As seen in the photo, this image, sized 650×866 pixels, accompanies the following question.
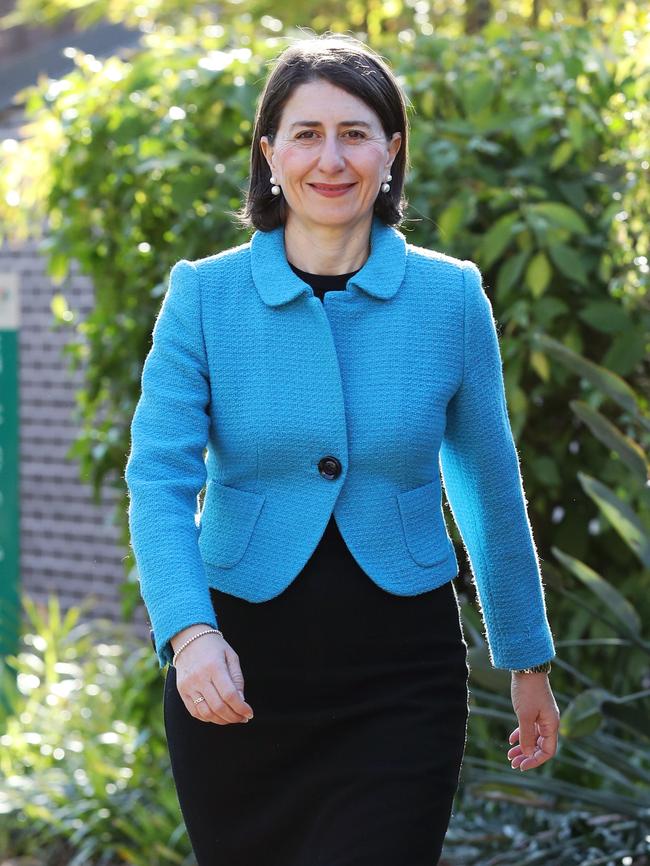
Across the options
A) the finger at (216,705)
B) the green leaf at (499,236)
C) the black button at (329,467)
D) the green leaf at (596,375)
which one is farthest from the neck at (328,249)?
the green leaf at (499,236)

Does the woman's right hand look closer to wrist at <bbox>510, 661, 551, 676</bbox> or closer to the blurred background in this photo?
wrist at <bbox>510, 661, 551, 676</bbox>

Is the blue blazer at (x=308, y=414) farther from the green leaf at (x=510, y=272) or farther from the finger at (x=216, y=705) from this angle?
the green leaf at (x=510, y=272)

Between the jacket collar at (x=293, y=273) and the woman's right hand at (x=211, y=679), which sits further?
the jacket collar at (x=293, y=273)

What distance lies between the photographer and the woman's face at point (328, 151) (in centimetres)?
269

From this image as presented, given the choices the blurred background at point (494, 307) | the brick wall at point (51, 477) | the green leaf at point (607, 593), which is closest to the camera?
the green leaf at point (607, 593)

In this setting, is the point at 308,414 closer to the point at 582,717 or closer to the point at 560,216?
the point at 582,717

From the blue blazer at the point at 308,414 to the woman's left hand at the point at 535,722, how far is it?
296 mm

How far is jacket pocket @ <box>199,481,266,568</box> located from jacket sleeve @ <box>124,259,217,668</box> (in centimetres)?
9

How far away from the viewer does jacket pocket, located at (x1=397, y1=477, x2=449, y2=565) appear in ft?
8.86

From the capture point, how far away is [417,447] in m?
2.68

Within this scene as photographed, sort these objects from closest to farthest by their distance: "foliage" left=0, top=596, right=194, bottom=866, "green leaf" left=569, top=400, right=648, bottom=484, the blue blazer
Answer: the blue blazer, "green leaf" left=569, top=400, right=648, bottom=484, "foliage" left=0, top=596, right=194, bottom=866

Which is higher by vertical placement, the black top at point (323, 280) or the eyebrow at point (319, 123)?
the eyebrow at point (319, 123)

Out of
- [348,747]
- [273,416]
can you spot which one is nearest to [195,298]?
[273,416]

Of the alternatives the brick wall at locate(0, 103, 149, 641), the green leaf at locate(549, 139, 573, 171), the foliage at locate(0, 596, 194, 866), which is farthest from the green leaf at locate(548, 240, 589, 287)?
the brick wall at locate(0, 103, 149, 641)
